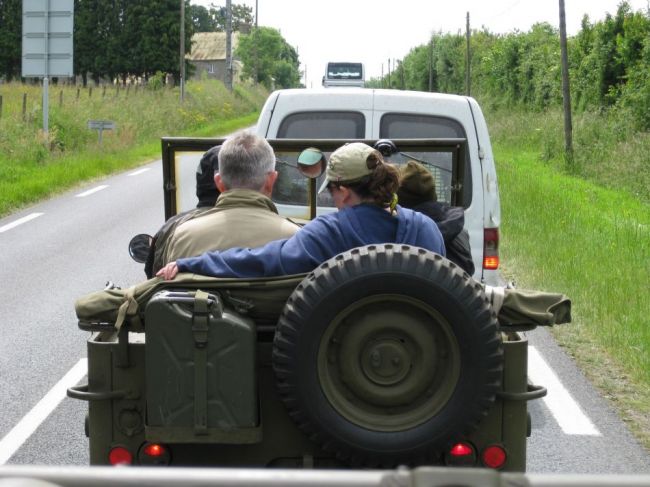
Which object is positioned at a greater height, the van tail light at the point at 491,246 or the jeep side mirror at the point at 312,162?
the jeep side mirror at the point at 312,162

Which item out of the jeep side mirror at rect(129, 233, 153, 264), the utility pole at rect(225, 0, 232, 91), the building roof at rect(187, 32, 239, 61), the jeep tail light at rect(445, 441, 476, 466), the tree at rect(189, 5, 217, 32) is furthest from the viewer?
the tree at rect(189, 5, 217, 32)

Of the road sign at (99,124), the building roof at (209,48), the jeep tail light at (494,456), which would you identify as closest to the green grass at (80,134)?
the road sign at (99,124)

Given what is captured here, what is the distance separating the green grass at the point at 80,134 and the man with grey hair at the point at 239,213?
1448 cm

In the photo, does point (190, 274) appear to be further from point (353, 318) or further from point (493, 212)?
point (493, 212)

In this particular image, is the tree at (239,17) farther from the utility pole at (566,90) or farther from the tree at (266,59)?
the utility pole at (566,90)

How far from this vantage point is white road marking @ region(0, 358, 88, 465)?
6188mm

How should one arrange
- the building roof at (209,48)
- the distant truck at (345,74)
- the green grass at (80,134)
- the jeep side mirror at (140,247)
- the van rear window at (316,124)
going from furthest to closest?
the building roof at (209,48)
the distant truck at (345,74)
the green grass at (80,134)
the van rear window at (316,124)
the jeep side mirror at (140,247)

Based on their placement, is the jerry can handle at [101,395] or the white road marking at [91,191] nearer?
the jerry can handle at [101,395]

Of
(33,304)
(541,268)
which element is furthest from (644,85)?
(33,304)

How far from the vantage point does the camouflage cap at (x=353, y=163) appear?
13.2 feet

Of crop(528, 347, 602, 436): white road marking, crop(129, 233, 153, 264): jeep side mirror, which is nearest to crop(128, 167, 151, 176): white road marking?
crop(528, 347, 602, 436): white road marking

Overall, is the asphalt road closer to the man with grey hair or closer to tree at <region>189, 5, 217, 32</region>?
the man with grey hair

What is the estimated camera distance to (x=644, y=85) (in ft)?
101

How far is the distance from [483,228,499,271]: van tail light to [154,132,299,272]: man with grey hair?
323 centimetres
